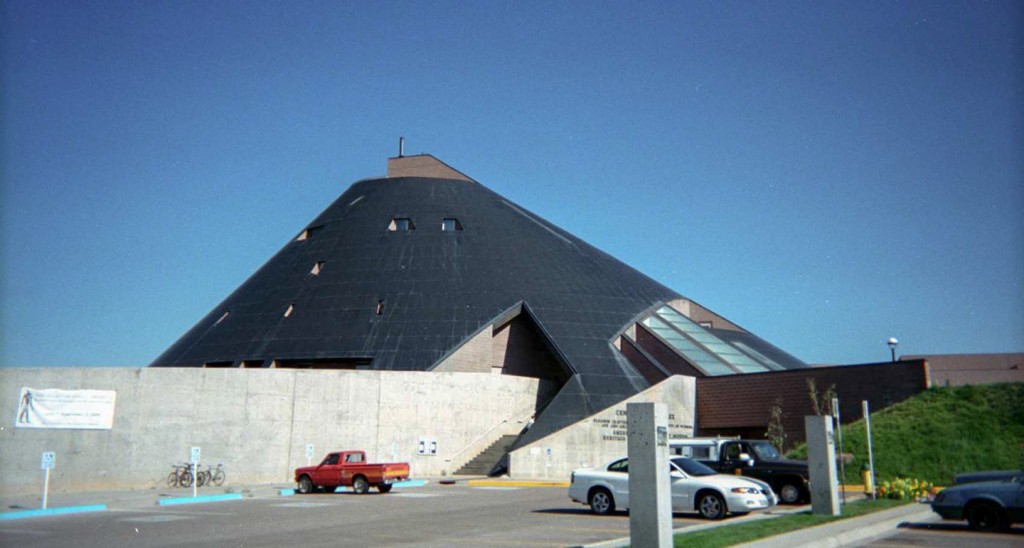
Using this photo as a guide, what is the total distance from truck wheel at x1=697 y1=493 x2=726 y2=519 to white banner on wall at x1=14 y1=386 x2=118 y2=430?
22.3 meters

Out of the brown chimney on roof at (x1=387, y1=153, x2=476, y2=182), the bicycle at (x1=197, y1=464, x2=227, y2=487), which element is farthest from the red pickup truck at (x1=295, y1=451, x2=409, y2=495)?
the brown chimney on roof at (x1=387, y1=153, x2=476, y2=182)

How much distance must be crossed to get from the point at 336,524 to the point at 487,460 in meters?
21.7

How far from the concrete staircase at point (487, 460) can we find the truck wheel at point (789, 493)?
18.0m

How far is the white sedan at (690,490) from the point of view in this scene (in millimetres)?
17281

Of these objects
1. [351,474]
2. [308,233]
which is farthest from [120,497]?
[308,233]

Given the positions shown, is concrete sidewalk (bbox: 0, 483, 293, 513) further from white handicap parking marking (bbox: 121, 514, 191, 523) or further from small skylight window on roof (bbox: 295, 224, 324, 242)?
small skylight window on roof (bbox: 295, 224, 324, 242)

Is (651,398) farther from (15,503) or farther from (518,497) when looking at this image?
(15,503)

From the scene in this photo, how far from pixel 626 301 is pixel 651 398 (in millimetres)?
13705

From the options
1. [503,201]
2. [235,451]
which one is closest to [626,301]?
[503,201]

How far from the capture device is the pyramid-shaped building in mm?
42094

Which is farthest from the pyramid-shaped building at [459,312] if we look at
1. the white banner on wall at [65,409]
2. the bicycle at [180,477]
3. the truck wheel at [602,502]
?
the truck wheel at [602,502]

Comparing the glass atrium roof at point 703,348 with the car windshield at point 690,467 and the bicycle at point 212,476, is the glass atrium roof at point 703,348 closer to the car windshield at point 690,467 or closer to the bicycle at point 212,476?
the car windshield at point 690,467

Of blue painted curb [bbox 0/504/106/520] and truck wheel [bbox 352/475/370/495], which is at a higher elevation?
truck wheel [bbox 352/475/370/495]

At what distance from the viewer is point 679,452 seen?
22078 mm
